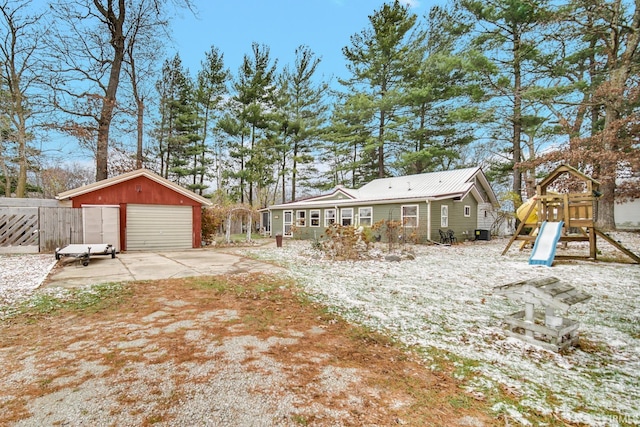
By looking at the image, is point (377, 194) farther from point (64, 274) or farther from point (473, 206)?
point (64, 274)

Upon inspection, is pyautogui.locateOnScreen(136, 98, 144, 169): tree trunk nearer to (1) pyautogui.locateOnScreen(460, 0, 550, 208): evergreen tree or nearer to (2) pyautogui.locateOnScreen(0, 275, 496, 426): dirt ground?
(2) pyautogui.locateOnScreen(0, 275, 496, 426): dirt ground

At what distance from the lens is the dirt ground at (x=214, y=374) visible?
1.92 meters

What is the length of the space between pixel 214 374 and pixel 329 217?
15609 mm

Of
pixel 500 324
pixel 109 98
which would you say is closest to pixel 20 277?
pixel 500 324

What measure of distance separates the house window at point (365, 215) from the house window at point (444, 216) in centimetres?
360

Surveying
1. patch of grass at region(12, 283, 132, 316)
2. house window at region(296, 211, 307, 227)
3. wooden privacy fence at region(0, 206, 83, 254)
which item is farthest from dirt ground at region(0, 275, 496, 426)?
house window at region(296, 211, 307, 227)

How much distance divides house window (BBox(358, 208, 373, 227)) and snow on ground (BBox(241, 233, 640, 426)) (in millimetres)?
8608

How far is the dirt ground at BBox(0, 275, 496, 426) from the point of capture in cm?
192

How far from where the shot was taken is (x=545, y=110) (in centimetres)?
1683

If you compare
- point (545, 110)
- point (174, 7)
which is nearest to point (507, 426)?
point (174, 7)

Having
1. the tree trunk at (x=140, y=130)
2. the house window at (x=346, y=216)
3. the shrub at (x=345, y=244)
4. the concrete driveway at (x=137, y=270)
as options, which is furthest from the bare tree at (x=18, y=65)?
the house window at (x=346, y=216)

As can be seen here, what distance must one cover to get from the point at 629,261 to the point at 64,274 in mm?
14336

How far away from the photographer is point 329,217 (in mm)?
17906

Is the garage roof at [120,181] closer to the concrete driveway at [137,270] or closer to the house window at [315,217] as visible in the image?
the concrete driveway at [137,270]
